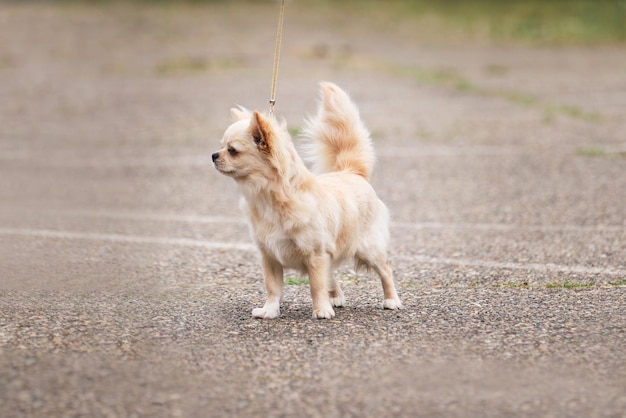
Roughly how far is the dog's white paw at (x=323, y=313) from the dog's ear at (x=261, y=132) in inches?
41.2

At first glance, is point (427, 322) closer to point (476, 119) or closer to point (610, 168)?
point (610, 168)

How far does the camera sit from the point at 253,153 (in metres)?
5.53

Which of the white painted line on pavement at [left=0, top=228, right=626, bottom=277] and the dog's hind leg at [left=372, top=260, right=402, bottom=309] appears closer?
the dog's hind leg at [left=372, top=260, right=402, bottom=309]

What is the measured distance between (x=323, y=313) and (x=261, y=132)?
3.87ft

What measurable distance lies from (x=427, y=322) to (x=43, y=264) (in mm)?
3338

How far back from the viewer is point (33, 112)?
711 inches

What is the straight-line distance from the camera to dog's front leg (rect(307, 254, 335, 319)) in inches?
223

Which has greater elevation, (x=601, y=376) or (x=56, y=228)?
(x=601, y=376)

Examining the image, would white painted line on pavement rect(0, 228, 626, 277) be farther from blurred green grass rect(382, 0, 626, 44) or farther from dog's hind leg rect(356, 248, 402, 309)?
blurred green grass rect(382, 0, 626, 44)

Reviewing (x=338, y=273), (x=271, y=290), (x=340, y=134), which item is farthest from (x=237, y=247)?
(x=271, y=290)

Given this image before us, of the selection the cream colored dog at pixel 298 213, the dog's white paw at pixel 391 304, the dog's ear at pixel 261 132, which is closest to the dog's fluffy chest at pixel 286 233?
the cream colored dog at pixel 298 213

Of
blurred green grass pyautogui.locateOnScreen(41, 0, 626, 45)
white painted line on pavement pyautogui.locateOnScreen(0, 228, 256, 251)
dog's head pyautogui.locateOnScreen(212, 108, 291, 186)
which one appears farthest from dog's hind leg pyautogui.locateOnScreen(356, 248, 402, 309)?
blurred green grass pyautogui.locateOnScreen(41, 0, 626, 45)

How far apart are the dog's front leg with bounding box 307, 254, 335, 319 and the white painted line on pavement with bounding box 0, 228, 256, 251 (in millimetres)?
2416

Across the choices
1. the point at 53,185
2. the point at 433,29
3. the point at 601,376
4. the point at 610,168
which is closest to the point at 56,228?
the point at 53,185
